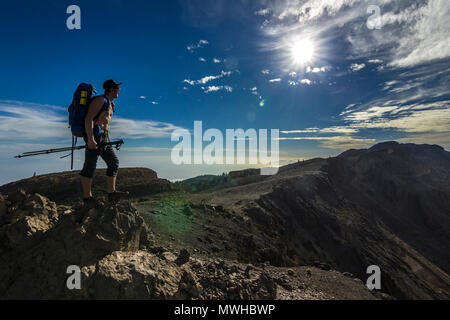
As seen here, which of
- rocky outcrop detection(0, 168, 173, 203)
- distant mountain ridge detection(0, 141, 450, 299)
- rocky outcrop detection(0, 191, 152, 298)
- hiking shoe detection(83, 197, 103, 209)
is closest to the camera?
rocky outcrop detection(0, 191, 152, 298)

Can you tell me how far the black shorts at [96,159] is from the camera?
15.5 ft

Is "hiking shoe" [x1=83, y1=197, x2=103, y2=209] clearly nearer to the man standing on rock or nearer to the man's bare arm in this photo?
the man standing on rock

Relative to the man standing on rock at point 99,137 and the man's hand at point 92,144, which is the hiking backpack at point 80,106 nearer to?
the man standing on rock at point 99,137

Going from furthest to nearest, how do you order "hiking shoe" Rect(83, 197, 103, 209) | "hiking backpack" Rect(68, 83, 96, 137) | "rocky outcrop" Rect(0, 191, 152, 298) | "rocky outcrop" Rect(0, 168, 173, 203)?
"rocky outcrop" Rect(0, 168, 173, 203)
"hiking shoe" Rect(83, 197, 103, 209)
"hiking backpack" Rect(68, 83, 96, 137)
"rocky outcrop" Rect(0, 191, 152, 298)

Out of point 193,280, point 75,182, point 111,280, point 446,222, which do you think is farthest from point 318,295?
point 446,222

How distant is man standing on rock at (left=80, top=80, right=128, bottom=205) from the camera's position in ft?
14.8

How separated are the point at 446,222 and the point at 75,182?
284 ft

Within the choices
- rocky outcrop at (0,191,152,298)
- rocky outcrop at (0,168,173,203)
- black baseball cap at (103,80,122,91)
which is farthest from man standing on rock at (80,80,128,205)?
rocky outcrop at (0,168,173,203)

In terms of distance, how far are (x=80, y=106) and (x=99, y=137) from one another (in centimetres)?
70

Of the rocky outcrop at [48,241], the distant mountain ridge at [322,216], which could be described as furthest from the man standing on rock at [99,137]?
the distant mountain ridge at [322,216]

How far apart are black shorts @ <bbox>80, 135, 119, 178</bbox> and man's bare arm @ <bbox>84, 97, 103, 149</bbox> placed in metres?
0.37

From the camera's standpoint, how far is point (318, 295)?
8008 mm

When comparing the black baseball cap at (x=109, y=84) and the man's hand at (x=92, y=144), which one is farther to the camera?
the black baseball cap at (x=109, y=84)
